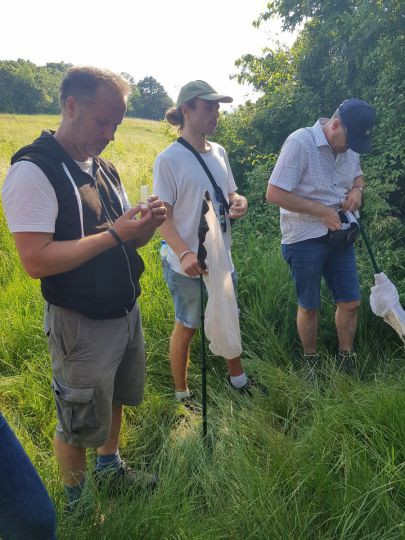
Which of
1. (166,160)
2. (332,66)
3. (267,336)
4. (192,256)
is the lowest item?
(267,336)

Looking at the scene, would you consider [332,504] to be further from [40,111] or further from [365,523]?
[40,111]

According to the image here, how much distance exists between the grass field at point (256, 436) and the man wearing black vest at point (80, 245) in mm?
330

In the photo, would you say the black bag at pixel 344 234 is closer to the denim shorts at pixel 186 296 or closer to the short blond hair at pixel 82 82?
the denim shorts at pixel 186 296

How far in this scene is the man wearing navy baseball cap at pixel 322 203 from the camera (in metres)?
2.45

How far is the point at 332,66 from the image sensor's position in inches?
216

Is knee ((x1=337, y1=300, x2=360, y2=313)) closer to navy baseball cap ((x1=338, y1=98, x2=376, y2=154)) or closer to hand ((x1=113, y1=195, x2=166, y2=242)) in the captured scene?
navy baseball cap ((x1=338, y1=98, x2=376, y2=154))

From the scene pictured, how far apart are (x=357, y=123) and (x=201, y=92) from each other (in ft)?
2.98

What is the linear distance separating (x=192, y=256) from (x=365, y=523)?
1392 mm

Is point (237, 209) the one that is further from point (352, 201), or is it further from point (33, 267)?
point (33, 267)

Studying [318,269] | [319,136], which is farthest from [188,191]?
[318,269]

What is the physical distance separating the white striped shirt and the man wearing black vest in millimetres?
1077

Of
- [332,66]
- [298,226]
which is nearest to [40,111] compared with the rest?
[332,66]

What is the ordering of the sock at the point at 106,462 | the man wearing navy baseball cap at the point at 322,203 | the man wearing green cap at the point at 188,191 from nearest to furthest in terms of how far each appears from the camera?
1. the sock at the point at 106,462
2. the man wearing green cap at the point at 188,191
3. the man wearing navy baseball cap at the point at 322,203

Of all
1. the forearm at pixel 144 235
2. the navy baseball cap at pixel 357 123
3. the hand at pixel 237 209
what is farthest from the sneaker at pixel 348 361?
the forearm at pixel 144 235
